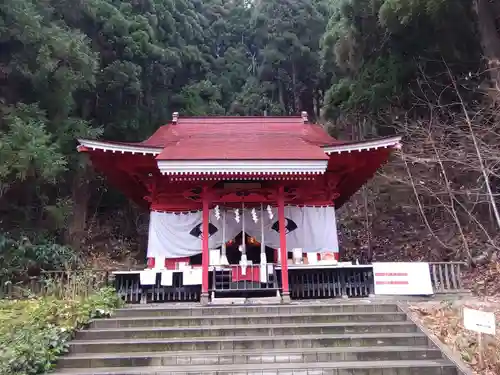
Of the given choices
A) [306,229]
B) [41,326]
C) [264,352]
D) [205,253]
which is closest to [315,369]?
[264,352]

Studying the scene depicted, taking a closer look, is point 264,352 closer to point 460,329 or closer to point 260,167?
point 460,329

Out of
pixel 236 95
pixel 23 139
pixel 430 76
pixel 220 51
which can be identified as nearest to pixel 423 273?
pixel 430 76

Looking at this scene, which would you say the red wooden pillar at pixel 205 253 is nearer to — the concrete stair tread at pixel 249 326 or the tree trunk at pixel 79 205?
the concrete stair tread at pixel 249 326

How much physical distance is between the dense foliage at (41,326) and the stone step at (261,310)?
22.5 inches

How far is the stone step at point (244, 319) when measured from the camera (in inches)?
273

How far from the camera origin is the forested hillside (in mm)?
10836

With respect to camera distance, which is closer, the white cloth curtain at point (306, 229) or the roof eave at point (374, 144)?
the roof eave at point (374, 144)

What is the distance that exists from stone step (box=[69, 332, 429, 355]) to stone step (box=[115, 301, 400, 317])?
979 mm

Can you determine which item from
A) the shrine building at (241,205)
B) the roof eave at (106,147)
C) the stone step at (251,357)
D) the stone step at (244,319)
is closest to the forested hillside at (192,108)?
the shrine building at (241,205)

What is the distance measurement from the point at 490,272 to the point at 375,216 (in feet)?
19.2

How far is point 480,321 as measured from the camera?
5.22 m

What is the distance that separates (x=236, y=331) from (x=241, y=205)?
4.01m

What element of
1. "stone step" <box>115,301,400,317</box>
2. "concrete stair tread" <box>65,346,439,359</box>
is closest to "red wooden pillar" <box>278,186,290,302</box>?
"stone step" <box>115,301,400,317</box>

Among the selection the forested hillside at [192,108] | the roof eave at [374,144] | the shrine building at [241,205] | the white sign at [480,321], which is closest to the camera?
the white sign at [480,321]
